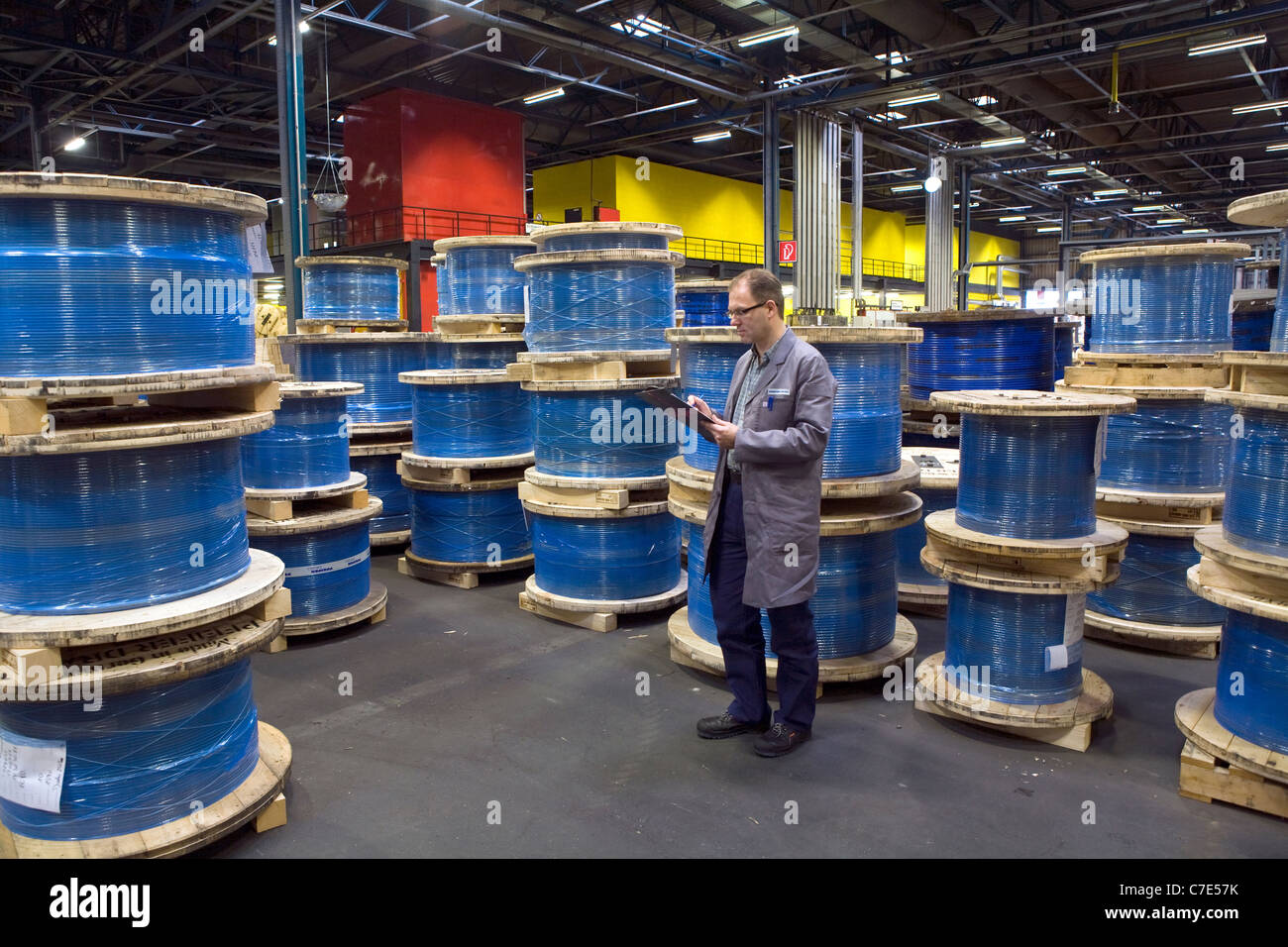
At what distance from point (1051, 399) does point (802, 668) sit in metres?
1.81

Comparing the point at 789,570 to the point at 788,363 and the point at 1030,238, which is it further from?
the point at 1030,238

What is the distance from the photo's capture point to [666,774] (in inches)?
155

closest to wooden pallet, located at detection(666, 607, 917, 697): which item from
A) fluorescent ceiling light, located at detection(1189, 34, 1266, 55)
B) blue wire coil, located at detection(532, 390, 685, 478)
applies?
blue wire coil, located at detection(532, 390, 685, 478)

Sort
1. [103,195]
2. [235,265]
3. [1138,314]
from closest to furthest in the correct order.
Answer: [103,195]
[235,265]
[1138,314]

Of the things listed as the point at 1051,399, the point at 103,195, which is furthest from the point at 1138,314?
the point at 103,195

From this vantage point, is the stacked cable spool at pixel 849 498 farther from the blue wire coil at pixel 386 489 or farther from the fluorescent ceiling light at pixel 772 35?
the fluorescent ceiling light at pixel 772 35

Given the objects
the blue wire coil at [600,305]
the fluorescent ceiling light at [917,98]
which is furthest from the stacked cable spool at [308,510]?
→ the fluorescent ceiling light at [917,98]

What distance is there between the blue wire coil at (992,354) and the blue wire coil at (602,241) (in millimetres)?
2212

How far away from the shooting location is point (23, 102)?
16953mm

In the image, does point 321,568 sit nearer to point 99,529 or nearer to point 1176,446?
point 99,529

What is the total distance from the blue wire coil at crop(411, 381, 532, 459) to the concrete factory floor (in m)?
2.10

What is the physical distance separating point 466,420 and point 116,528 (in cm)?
402

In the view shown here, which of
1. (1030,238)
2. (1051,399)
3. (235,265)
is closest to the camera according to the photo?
(235,265)

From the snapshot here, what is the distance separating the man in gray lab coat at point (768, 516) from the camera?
12.6 feet
